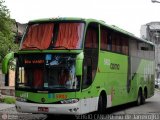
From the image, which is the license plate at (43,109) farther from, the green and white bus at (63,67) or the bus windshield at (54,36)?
the bus windshield at (54,36)

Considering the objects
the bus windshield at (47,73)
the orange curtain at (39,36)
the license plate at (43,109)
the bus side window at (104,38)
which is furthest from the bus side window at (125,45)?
the license plate at (43,109)

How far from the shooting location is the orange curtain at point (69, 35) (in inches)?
655

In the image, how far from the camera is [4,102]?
27.2 m

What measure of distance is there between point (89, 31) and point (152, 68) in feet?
45.9

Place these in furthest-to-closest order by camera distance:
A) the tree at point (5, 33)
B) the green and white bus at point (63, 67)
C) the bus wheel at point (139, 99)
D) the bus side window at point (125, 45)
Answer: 1. the bus wheel at point (139, 99)
2. the tree at point (5, 33)
3. the bus side window at point (125, 45)
4. the green and white bus at point (63, 67)

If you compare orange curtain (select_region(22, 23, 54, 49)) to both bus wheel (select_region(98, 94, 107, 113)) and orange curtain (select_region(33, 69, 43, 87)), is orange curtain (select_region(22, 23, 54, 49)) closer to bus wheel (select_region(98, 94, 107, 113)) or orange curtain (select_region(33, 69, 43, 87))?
orange curtain (select_region(33, 69, 43, 87))

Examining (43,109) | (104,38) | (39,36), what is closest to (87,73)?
(43,109)

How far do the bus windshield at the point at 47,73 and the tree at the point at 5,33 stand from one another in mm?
7882

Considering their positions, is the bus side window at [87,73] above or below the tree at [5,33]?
below

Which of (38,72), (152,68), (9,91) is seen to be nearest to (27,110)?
(38,72)

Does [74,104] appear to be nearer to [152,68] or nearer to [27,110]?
[27,110]

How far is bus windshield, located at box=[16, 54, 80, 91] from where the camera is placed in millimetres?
16250

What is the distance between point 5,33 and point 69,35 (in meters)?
9.76

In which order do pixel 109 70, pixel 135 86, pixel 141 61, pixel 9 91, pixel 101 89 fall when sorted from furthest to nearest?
pixel 9 91 → pixel 141 61 → pixel 135 86 → pixel 109 70 → pixel 101 89
